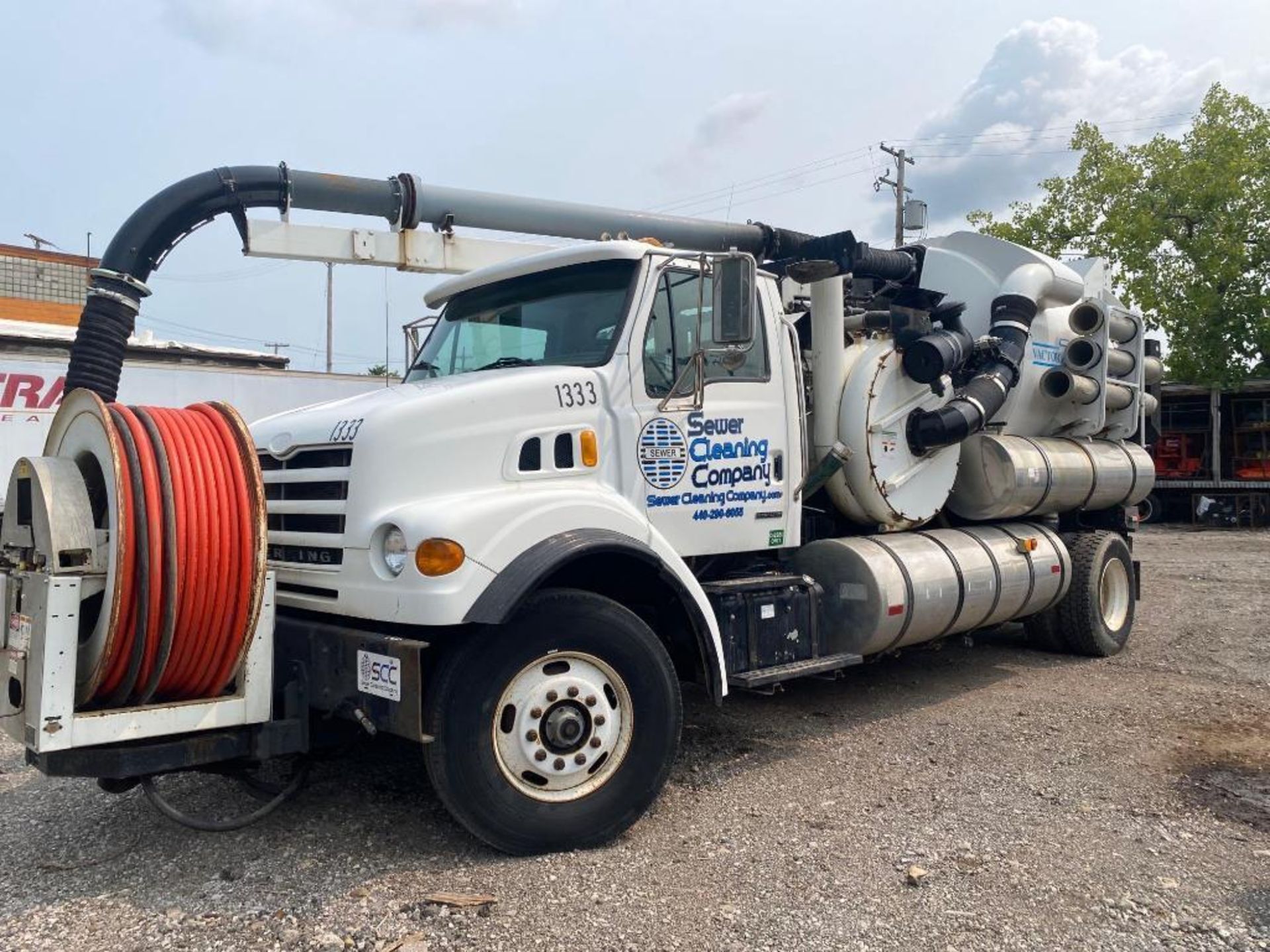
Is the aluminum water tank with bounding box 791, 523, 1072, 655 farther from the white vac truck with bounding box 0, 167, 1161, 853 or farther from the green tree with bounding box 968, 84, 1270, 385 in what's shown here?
the green tree with bounding box 968, 84, 1270, 385

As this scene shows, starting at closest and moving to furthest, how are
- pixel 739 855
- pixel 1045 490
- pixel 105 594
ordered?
1. pixel 105 594
2. pixel 739 855
3. pixel 1045 490

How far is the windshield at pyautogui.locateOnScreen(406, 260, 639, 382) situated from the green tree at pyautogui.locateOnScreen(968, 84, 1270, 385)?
885 inches

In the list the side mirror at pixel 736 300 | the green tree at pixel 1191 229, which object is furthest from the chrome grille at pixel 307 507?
the green tree at pixel 1191 229

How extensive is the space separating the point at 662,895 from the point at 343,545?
1.91m

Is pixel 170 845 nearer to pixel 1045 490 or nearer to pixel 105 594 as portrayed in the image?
pixel 105 594

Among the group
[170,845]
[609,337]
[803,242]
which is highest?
[803,242]

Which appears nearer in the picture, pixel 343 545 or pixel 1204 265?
pixel 343 545

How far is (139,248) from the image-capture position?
655 centimetres

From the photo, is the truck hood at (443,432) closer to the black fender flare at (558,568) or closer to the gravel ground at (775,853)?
the black fender flare at (558,568)

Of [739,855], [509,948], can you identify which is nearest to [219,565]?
[509,948]

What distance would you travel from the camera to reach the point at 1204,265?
24.3 meters

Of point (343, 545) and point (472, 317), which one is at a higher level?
point (472, 317)

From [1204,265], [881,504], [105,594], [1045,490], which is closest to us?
[105,594]

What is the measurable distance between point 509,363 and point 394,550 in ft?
4.82
